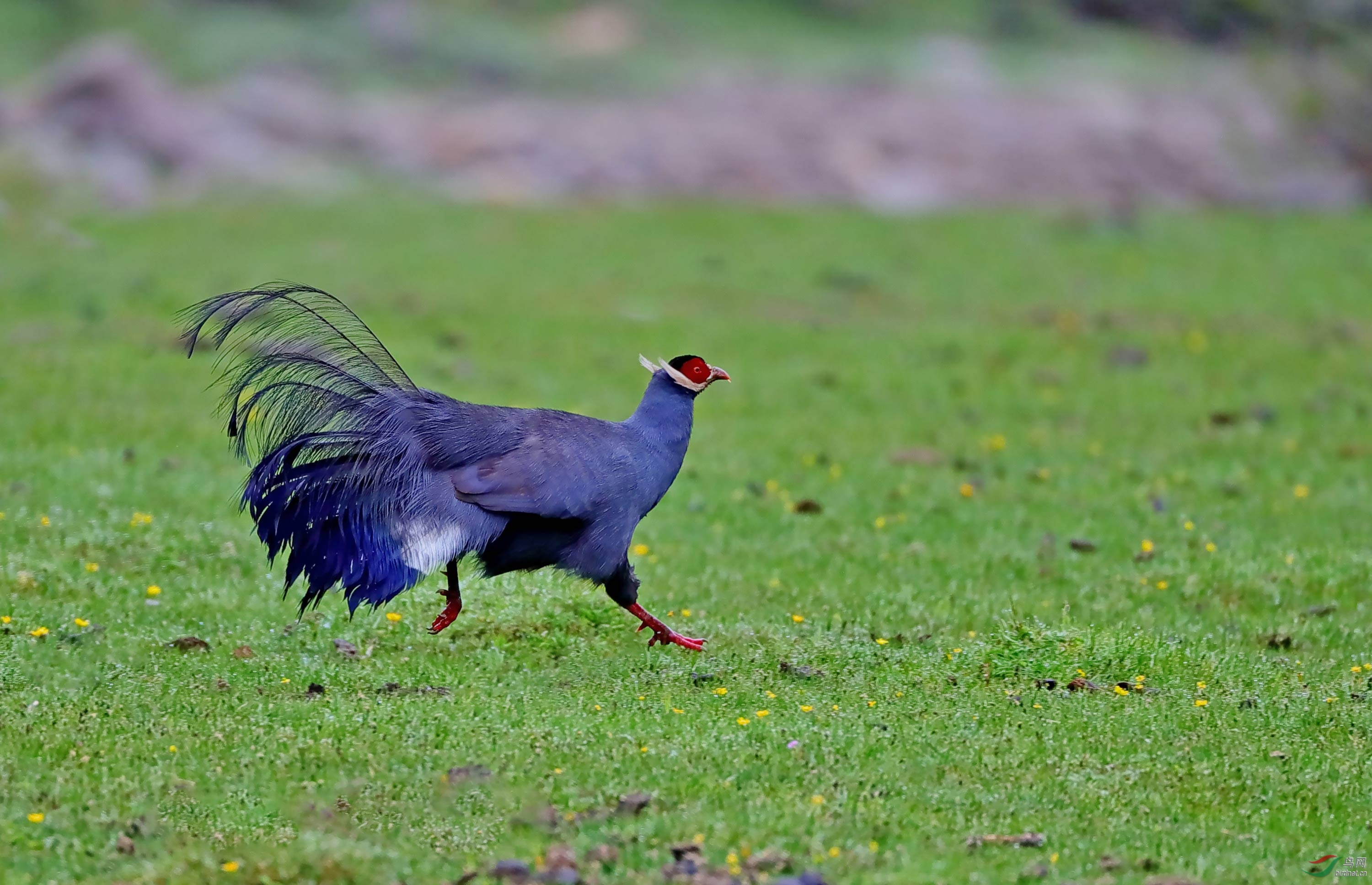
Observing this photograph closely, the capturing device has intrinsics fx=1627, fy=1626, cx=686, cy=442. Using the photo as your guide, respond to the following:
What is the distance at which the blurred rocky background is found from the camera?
3472 cm

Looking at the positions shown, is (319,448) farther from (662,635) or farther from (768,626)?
(768,626)

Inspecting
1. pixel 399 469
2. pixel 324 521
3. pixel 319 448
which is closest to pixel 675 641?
pixel 399 469

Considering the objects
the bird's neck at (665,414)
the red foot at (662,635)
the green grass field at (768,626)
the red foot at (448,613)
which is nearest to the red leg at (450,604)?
the red foot at (448,613)

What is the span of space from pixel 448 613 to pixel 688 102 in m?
32.0

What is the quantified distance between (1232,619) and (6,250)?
20933 millimetres

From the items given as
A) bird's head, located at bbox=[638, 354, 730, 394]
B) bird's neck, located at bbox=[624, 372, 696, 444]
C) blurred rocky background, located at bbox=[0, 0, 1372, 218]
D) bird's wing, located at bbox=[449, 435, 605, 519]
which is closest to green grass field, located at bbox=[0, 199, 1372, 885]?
bird's wing, located at bbox=[449, 435, 605, 519]

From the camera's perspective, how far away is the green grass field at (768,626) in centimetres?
759

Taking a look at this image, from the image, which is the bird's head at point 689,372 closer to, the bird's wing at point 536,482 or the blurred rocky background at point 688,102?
the bird's wing at point 536,482

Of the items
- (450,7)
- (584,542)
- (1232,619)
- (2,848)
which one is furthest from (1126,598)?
(450,7)

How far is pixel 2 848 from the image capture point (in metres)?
7.14

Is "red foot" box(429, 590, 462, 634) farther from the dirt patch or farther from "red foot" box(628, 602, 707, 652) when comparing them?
the dirt patch

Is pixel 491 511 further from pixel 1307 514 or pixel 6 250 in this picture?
pixel 6 250

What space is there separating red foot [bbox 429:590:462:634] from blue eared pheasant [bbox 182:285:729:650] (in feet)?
0.04

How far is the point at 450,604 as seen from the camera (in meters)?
10.0
